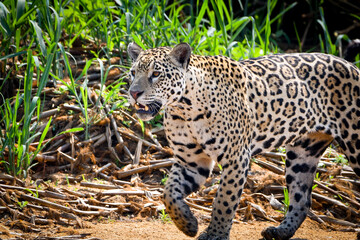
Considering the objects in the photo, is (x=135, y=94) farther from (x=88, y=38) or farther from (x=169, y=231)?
(x=88, y=38)

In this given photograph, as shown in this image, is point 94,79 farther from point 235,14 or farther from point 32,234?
point 235,14

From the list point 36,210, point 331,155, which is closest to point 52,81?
point 36,210

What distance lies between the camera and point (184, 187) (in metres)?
5.43

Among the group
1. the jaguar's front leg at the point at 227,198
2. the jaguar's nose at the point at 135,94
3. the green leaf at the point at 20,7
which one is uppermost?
the green leaf at the point at 20,7

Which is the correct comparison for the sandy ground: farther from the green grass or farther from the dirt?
the green grass

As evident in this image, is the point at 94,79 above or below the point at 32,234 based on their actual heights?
above

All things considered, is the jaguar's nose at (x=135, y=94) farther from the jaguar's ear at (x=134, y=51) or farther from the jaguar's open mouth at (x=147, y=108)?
the jaguar's ear at (x=134, y=51)

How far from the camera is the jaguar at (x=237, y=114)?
16.3 feet

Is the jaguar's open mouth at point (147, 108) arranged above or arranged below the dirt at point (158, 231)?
above

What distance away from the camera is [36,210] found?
5.66 m

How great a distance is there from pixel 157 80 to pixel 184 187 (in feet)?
4.01

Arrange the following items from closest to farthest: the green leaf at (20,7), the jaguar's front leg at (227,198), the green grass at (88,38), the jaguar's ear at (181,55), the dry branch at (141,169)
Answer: the jaguar's ear at (181,55)
the jaguar's front leg at (227,198)
the green leaf at (20,7)
the green grass at (88,38)
the dry branch at (141,169)

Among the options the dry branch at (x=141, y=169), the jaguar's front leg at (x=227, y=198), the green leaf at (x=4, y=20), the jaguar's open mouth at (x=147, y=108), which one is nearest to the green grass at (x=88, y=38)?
the green leaf at (x=4, y=20)

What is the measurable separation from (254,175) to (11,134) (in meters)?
3.22
